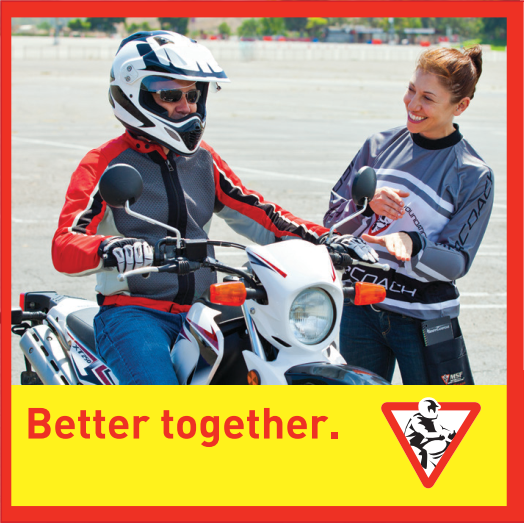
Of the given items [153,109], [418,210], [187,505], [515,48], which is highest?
[515,48]

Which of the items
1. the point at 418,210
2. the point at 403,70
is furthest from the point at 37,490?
the point at 403,70

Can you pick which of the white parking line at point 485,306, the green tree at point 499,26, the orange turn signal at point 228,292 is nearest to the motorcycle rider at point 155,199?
the orange turn signal at point 228,292

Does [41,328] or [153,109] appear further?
[41,328]

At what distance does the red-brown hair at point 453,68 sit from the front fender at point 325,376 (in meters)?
1.39

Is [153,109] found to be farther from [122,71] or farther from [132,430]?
[132,430]

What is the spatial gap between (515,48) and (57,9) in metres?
1.67

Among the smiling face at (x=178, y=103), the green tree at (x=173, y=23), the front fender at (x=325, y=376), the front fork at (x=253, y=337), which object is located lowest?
the front fender at (x=325, y=376)

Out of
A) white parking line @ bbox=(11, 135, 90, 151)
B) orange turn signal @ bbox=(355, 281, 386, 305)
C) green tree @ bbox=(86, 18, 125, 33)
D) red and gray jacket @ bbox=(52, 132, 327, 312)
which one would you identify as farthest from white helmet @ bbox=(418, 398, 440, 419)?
white parking line @ bbox=(11, 135, 90, 151)

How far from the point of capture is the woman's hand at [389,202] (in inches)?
132

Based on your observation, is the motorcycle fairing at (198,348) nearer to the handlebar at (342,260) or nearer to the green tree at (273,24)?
the handlebar at (342,260)

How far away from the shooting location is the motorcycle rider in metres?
3.22

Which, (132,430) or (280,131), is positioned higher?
(280,131)

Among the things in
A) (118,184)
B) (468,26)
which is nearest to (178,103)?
(118,184)

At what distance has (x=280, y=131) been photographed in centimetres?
2064
